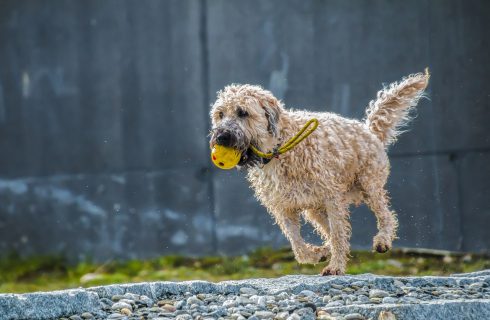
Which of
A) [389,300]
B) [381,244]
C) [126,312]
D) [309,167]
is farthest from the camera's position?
[381,244]

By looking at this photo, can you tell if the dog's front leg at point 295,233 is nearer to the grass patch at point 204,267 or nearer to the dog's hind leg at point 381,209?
the dog's hind leg at point 381,209

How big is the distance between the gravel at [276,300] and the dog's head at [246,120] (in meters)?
0.97

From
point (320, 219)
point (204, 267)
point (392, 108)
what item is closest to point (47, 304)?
point (320, 219)

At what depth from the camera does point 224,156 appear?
636cm

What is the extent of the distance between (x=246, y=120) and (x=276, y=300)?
133 centimetres

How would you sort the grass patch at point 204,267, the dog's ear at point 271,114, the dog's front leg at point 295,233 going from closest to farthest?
the dog's ear at point 271,114 < the dog's front leg at point 295,233 < the grass patch at point 204,267

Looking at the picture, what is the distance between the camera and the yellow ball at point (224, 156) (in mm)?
6320

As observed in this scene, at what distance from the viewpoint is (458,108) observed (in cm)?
947

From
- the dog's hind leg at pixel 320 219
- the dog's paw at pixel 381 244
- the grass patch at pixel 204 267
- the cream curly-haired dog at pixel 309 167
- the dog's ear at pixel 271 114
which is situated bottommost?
the grass patch at pixel 204 267

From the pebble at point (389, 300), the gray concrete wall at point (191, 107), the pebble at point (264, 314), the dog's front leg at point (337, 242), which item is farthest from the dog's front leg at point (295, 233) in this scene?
the gray concrete wall at point (191, 107)

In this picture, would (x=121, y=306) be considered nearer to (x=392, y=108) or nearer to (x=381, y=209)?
(x=381, y=209)

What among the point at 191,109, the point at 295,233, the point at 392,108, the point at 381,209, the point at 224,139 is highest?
the point at 191,109

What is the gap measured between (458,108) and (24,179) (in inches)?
189

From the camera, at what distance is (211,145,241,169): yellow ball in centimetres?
632
